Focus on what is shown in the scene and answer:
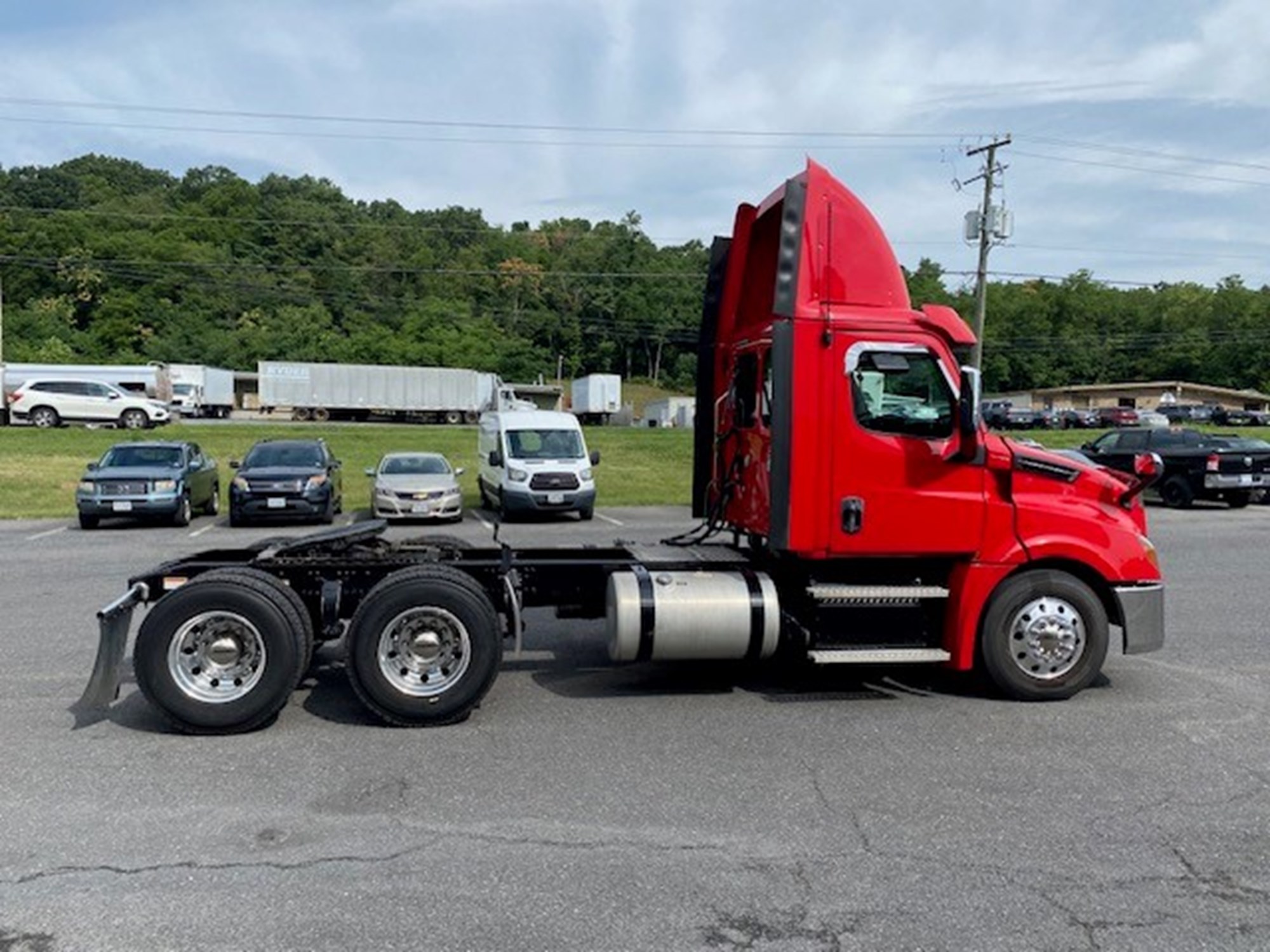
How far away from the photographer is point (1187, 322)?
4936 inches

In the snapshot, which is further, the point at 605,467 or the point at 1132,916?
the point at 605,467

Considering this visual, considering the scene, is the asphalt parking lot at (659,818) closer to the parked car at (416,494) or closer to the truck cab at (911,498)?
the truck cab at (911,498)

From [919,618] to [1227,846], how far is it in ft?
8.15

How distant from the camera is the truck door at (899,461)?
21.1 ft

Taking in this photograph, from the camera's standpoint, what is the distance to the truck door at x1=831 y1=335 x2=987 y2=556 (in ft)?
21.1

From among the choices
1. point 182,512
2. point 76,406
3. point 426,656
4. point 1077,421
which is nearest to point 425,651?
point 426,656

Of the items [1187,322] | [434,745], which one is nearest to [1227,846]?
[434,745]

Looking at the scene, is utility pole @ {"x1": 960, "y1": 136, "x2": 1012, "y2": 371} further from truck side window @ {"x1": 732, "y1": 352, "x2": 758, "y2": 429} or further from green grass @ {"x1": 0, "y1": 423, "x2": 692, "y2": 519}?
truck side window @ {"x1": 732, "y1": 352, "x2": 758, "y2": 429}

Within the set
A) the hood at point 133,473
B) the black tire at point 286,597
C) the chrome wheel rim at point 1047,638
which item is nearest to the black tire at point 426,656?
the black tire at point 286,597

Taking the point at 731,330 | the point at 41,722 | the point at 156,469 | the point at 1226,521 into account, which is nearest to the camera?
the point at 41,722

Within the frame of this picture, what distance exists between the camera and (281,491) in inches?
740

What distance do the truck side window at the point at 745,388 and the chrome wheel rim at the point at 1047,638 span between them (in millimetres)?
2283

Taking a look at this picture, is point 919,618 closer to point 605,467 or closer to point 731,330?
point 731,330

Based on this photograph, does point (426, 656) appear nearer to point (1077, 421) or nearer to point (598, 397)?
point (598, 397)
